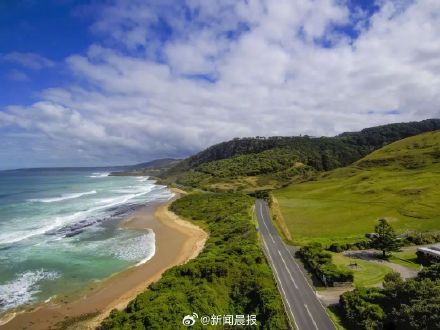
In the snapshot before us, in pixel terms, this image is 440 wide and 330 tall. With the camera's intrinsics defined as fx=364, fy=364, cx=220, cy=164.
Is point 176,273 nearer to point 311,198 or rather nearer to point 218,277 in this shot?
point 218,277

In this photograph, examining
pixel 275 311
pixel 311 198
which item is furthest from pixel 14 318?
pixel 311 198

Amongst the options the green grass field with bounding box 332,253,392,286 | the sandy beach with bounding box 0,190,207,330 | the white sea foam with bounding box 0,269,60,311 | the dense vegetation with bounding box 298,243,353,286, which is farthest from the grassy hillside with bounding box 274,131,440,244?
the white sea foam with bounding box 0,269,60,311

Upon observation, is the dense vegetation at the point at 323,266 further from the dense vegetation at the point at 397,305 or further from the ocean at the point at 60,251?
the ocean at the point at 60,251

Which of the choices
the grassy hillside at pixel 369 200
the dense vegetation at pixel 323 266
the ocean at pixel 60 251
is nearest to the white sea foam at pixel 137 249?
the ocean at pixel 60 251

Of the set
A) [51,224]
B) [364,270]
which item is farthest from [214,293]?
[51,224]

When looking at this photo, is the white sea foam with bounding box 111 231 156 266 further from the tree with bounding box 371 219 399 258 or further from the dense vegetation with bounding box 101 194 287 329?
the tree with bounding box 371 219 399 258

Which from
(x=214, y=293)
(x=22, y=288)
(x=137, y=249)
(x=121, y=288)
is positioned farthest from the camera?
(x=137, y=249)

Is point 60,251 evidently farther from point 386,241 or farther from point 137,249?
point 386,241
